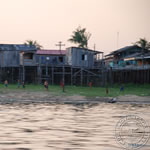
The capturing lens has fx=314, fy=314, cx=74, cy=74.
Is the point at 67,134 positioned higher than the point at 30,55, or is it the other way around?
the point at 30,55

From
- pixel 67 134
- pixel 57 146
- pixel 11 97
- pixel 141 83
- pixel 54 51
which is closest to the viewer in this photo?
pixel 57 146

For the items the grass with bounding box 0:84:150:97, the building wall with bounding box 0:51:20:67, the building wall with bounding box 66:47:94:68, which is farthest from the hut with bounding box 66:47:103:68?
the grass with bounding box 0:84:150:97

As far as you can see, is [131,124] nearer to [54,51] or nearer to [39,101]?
[39,101]

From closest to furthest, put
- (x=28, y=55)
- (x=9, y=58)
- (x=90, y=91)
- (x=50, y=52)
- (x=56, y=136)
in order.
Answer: (x=56, y=136) < (x=90, y=91) < (x=28, y=55) < (x=9, y=58) < (x=50, y=52)

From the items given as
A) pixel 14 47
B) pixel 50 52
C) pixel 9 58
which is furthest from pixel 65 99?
pixel 14 47

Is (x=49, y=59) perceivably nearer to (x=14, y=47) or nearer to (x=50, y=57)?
(x=50, y=57)

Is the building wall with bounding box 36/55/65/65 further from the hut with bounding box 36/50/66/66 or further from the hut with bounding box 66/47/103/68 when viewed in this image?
the hut with bounding box 66/47/103/68

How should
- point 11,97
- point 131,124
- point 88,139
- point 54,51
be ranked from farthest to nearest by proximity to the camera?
point 54,51 < point 11,97 < point 131,124 < point 88,139

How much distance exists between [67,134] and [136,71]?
31958mm

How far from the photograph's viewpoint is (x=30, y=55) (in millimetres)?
44812

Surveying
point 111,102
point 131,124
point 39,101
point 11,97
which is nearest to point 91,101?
point 111,102

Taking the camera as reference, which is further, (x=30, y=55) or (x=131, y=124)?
(x=30, y=55)

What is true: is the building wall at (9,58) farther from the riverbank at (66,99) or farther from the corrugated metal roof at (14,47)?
the riverbank at (66,99)

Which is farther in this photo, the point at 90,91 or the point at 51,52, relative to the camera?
the point at 51,52
